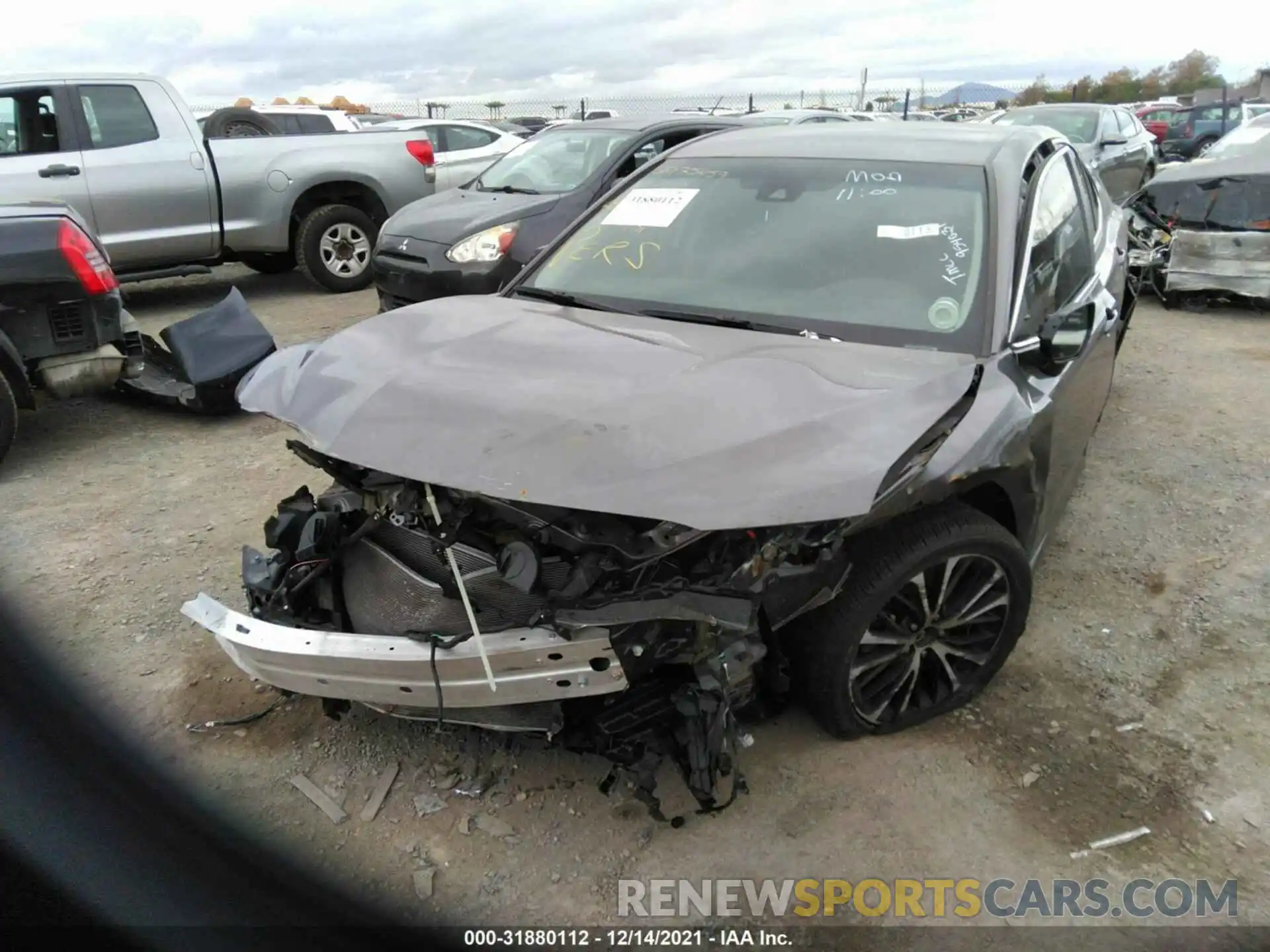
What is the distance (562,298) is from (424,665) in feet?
5.40

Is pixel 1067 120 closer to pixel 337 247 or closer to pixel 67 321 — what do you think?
pixel 337 247

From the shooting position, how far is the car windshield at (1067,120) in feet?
38.4

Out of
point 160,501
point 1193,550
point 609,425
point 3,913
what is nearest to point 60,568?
point 160,501

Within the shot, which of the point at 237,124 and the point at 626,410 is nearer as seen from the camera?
the point at 626,410

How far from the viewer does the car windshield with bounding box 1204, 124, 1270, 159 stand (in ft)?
26.2

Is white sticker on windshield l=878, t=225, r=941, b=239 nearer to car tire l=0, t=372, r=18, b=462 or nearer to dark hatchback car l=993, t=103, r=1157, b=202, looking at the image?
car tire l=0, t=372, r=18, b=462

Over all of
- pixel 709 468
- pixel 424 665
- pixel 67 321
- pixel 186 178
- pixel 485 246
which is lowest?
pixel 424 665

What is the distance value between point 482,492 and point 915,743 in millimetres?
1639

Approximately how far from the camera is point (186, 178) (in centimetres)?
773

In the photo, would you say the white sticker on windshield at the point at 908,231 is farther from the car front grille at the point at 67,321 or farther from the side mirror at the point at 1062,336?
the car front grille at the point at 67,321

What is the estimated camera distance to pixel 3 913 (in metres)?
2.28

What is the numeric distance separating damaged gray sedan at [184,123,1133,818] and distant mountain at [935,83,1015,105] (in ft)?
112

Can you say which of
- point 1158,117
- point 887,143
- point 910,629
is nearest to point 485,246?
point 887,143

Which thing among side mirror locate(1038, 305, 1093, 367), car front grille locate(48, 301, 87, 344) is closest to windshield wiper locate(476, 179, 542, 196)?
car front grille locate(48, 301, 87, 344)
